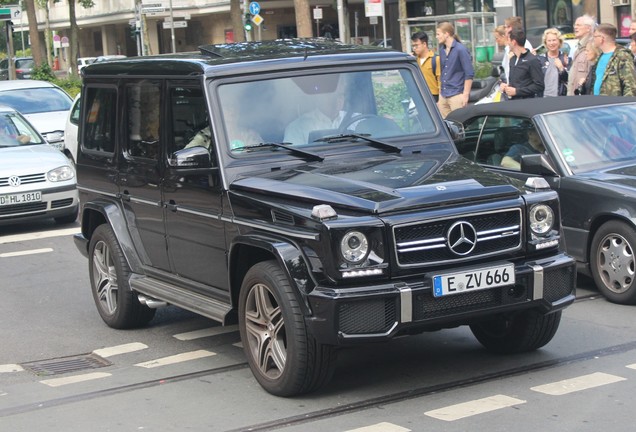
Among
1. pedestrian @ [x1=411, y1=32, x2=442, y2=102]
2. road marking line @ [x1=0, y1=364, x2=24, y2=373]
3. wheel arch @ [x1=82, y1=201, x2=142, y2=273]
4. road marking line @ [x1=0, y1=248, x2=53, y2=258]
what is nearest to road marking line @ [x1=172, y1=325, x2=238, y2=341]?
wheel arch @ [x1=82, y1=201, x2=142, y2=273]

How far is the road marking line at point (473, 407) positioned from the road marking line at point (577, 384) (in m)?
0.27

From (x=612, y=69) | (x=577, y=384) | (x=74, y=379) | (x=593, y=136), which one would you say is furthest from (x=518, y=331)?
(x=612, y=69)

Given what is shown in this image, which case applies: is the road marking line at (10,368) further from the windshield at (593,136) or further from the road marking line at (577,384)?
the windshield at (593,136)

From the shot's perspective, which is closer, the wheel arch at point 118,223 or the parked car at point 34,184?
the wheel arch at point 118,223

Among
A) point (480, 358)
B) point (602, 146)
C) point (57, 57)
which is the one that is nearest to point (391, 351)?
point (480, 358)

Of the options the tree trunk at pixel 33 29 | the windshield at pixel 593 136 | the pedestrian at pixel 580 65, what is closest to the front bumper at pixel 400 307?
the windshield at pixel 593 136

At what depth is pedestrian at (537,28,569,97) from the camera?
13773 millimetres

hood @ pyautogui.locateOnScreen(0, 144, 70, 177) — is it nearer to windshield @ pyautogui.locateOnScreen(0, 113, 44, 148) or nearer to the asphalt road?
windshield @ pyautogui.locateOnScreen(0, 113, 44, 148)

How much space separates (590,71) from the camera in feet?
43.5

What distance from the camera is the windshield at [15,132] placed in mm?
15477

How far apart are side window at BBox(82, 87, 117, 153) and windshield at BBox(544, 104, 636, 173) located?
3.60m

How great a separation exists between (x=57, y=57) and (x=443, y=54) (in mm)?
77903

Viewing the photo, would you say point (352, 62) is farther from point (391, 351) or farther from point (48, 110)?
point (48, 110)

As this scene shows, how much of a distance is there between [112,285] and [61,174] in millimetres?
6234
